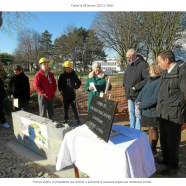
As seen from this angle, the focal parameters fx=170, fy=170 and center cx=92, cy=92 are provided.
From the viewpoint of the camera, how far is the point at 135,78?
370 cm

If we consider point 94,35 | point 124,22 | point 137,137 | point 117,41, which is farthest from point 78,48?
point 137,137

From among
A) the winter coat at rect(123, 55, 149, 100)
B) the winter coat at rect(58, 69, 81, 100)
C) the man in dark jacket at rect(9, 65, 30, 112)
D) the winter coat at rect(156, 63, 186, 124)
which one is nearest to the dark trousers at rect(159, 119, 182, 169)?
the winter coat at rect(156, 63, 186, 124)

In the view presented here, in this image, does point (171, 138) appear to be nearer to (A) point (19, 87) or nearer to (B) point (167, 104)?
(B) point (167, 104)

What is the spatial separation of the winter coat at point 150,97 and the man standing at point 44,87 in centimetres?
239

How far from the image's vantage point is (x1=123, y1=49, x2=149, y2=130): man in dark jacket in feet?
11.8

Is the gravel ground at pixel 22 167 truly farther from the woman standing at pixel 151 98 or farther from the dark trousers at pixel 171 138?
the woman standing at pixel 151 98

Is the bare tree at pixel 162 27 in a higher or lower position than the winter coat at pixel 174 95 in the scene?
higher

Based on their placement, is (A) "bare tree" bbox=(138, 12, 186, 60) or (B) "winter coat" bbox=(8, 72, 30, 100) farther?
(A) "bare tree" bbox=(138, 12, 186, 60)

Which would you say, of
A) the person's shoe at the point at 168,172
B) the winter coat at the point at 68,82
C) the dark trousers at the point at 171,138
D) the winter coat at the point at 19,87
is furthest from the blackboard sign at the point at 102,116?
the winter coat at the point at 19,87

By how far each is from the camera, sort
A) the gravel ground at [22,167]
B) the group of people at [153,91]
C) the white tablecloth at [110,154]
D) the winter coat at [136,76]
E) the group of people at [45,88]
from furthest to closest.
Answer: the group of people at [45,88] < the winter coat at [136,76] < the gravel ground at [22,167] < the group of people at [153,91] < the white tablecloth at [110,154]

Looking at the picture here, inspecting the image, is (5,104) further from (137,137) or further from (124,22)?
(124,22)

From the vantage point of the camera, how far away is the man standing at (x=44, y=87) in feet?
13.6

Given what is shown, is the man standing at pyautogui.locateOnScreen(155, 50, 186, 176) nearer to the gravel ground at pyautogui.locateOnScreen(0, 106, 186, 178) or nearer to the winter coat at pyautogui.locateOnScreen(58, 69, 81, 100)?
the gravel ground at pyautogui.locateOnScreen(0, 106, 186, 178)

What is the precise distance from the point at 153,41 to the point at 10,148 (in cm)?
1785
